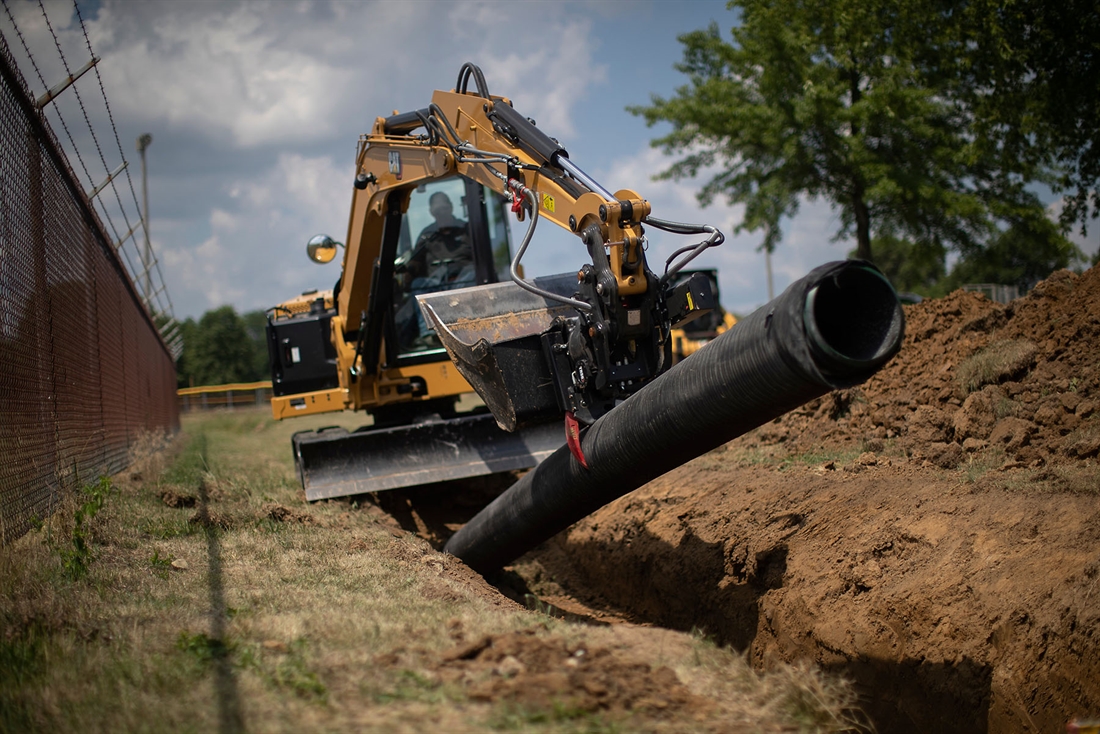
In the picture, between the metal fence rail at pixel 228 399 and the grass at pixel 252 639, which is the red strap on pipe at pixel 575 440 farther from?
the metal fence rail at pixel 228 399

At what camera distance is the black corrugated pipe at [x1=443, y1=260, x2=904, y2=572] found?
3.88m

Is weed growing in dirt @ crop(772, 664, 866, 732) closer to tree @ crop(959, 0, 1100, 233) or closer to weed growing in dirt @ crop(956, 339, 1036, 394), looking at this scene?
weed growing in dirt @ crop(956, 339, 1036, 394)

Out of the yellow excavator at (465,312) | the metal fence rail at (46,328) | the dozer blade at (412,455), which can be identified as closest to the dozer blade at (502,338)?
the yellow excavator at (465,312)

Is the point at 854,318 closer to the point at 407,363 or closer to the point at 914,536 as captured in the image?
the point at 914,536

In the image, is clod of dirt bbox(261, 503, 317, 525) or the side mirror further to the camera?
the side mirror

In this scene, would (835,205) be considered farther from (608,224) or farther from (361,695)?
(361,695)

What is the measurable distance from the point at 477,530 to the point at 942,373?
465 centimetres

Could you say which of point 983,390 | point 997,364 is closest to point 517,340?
point 983,390

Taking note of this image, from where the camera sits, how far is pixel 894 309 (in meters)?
3.94

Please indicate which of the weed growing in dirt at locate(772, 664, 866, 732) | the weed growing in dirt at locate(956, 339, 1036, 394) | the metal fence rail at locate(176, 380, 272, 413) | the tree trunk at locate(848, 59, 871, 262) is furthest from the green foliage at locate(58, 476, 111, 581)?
the metal fence rail at locate(176, 380, 272, 413)

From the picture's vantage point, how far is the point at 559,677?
3.51 meters

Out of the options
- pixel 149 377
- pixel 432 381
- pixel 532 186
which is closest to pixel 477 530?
pixel 532 186

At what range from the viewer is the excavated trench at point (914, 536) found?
16.2 feet

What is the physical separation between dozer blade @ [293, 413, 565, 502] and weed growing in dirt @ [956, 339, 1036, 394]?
4.00 meters
